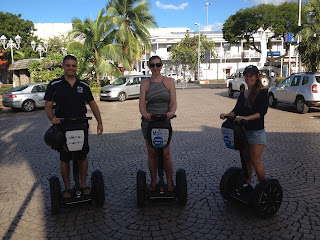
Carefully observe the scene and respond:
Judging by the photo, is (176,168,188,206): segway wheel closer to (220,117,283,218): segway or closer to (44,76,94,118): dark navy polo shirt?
(220,117,283,218): segway

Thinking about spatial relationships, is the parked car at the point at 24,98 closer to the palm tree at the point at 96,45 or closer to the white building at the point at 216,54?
the palm tree at the point at 96,45

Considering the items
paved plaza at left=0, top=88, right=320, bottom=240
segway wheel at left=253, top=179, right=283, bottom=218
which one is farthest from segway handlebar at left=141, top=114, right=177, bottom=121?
segway wheel at left=253, top=179, right=283, bottom=218

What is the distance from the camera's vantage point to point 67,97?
359 cm

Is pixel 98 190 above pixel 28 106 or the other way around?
the other way around

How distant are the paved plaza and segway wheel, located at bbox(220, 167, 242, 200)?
0.62 feet

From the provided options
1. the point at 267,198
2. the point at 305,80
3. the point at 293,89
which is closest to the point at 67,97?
the point at 267,198

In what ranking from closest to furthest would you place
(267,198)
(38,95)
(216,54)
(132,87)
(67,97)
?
(267,198) → (67,97) → (38,95) → (132,87) → (216,54)

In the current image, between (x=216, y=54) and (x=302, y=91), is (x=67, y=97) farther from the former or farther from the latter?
(x=216, y=54)

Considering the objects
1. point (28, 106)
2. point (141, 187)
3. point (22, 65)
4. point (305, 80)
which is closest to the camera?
point (141, 187)

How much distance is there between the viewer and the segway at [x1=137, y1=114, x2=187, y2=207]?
3525mm

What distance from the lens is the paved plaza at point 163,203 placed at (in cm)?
332

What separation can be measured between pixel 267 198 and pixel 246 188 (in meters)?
0.32

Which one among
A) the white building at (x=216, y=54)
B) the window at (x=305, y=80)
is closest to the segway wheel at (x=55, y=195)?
the window at (x=305, y=80)

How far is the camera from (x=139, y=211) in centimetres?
381
